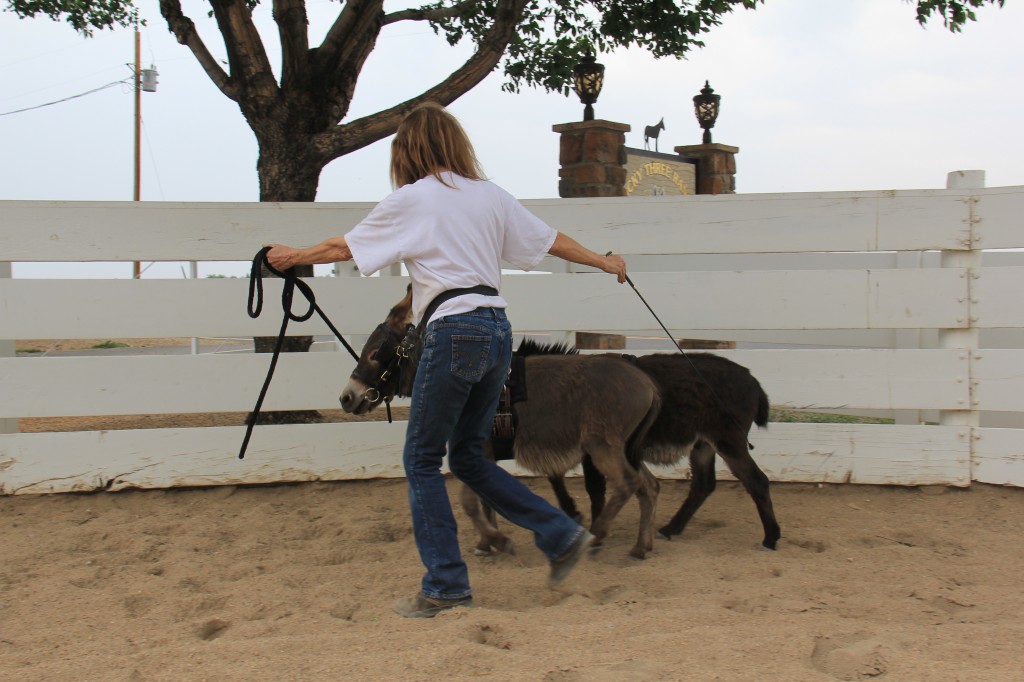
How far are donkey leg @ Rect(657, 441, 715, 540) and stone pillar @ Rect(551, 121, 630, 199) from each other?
14.0 feet

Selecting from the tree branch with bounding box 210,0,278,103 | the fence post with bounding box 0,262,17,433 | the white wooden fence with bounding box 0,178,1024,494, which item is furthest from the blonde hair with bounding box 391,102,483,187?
the tree branch with bounding box 210,0,278,103

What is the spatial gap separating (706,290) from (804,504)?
1.46 meters

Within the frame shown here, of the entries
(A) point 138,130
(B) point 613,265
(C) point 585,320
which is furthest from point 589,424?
(A) point 138,130

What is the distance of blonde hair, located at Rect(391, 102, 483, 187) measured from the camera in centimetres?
367

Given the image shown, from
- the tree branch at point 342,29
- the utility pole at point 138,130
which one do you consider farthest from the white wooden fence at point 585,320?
the utility pole at point 138,130

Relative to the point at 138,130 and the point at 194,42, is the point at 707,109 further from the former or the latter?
the point at 138,130

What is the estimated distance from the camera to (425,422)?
358 centimetres

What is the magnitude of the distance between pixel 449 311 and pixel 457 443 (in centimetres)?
60

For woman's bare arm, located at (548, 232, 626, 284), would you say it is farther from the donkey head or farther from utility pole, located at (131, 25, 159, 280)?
utility pole, located at (131, 25, 159, 280)

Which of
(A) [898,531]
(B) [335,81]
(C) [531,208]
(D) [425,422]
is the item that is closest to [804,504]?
(A) [898,531]

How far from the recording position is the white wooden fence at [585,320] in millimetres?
5422

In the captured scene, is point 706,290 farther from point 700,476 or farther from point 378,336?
point 378,336

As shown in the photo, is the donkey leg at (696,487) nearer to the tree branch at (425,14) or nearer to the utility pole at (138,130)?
the tree branch at (425,14)

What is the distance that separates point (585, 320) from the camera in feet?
18.7
